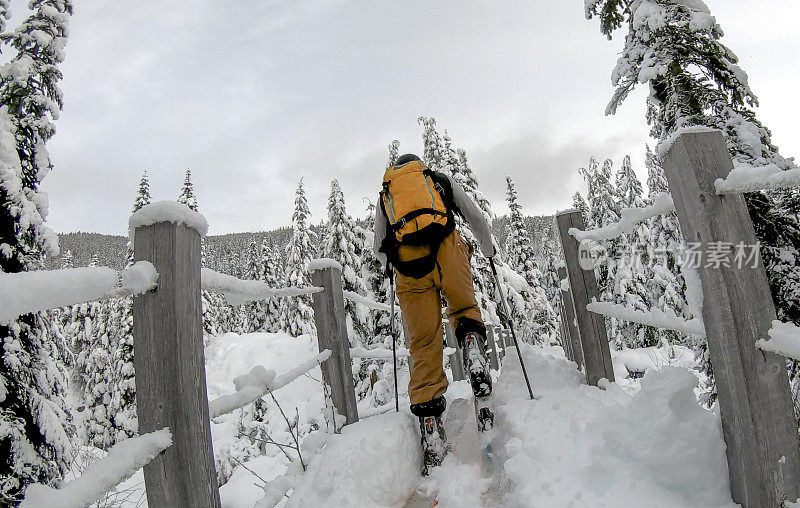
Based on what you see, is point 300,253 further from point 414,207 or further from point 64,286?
point 64,286

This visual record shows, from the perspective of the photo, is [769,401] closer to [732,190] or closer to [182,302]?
[732,190]

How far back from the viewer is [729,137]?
14.7 ft

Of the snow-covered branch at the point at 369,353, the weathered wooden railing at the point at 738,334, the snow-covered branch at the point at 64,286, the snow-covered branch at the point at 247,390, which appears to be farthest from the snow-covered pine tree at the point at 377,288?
the snow-covered branch at the point at 64,286

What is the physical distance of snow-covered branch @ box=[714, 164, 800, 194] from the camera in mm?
1602

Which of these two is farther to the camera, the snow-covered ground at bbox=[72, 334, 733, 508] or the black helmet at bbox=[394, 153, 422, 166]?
the black helmet at bbox=[394, 153, 422, 166]

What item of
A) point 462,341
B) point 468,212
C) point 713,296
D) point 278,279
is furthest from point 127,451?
point 278,279

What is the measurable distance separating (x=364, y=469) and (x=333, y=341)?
99 centimetres

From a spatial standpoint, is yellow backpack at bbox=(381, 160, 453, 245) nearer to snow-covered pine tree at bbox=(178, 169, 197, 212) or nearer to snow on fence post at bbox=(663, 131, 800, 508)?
snow on fence post at bbox=(663, 131, 800, 508)

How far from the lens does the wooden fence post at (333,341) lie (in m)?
3.47

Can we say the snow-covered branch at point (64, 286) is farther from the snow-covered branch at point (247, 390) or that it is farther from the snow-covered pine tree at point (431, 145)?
the snow-covered pine tree at point (431, 145)

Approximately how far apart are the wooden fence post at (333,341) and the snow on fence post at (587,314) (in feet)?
7.04

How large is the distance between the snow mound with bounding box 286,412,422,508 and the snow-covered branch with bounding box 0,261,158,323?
1.83 m

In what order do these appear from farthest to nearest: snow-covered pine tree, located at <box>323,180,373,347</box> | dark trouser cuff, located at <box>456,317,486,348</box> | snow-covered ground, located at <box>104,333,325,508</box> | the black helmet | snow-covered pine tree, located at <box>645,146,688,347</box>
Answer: snow-covered pine tree, located at <box>645,146,688,347</box>
snow-covered pine tree, located at <box>323,180,373,347</box>
snow-covered ground, located at <box>104,333,325,508</box>
the black helmet
dark trouser cuff, located at <box>456,317,486,348</box>

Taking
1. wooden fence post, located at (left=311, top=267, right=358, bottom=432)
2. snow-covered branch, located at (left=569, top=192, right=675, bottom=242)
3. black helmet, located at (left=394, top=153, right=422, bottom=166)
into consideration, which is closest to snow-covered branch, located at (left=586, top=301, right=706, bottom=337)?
snow-covered branch, located at (left=569, top=192, right=675, bottom=242)
